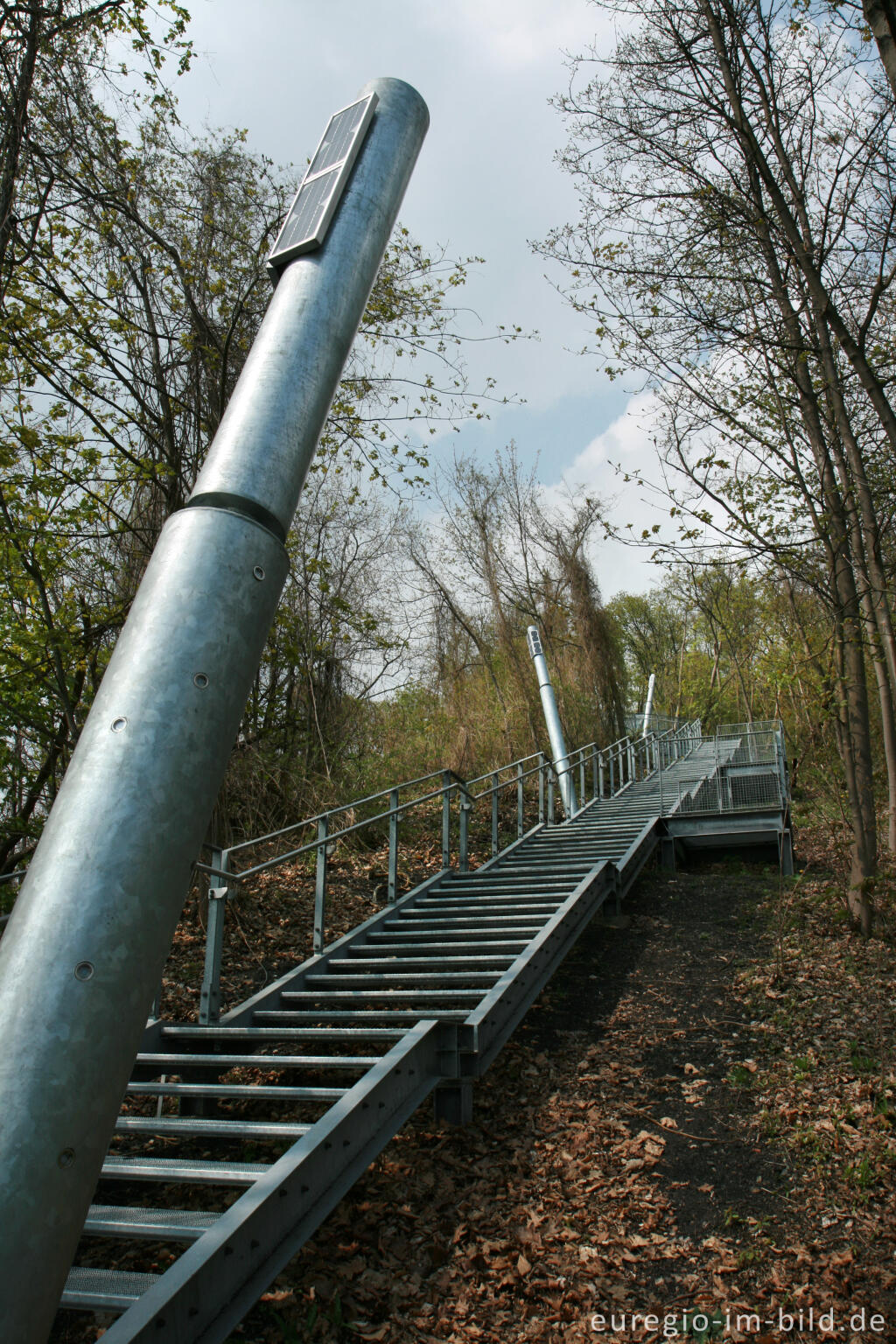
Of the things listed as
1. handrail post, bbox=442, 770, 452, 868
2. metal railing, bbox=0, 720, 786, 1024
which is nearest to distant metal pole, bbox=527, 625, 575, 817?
metal railing, bbox=0, 720, 786, 1024

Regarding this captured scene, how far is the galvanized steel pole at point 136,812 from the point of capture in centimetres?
183

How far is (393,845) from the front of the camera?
26.2ft

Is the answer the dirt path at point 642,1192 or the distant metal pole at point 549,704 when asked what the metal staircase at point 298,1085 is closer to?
the dirt path at point 642,1192

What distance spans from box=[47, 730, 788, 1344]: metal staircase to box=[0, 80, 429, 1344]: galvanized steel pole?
45.0 inches

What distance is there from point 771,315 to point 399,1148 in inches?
314

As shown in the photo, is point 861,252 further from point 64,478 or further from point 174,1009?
point 174,1009

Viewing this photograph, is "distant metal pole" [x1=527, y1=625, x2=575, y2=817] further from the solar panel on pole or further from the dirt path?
the solar panel on pole

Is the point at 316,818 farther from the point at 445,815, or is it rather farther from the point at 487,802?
the point at 487,802

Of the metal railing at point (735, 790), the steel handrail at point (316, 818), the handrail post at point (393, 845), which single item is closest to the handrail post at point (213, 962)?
the steel handrail at point (316, 818)

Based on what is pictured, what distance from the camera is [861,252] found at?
8.60 metres

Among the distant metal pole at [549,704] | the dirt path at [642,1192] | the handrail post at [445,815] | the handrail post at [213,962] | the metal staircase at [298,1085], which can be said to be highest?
the distant metal pole at [549,704]

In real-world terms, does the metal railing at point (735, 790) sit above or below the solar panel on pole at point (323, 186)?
below

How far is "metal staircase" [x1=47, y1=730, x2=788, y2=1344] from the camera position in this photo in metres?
3.13

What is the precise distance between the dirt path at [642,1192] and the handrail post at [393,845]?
1.62 m
